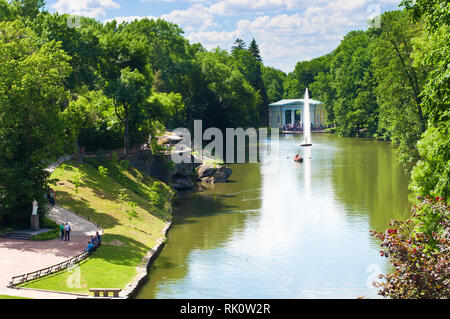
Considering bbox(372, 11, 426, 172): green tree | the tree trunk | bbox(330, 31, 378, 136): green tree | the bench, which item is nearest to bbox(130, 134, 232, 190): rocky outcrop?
the tree trunk

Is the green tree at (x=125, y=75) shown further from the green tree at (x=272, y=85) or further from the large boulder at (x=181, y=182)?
the green tree at (x=272, y=85)

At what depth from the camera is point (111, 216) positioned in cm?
3653

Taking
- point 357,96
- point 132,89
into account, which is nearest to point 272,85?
point 357,96

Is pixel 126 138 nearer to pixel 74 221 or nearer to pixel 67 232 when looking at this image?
pixel 74 221

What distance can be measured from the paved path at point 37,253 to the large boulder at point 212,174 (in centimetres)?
2696

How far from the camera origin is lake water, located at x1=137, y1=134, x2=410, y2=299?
2638cm

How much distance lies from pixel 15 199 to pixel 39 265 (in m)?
7.35

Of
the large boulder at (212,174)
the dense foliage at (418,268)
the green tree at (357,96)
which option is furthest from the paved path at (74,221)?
the green tree at (357,96)

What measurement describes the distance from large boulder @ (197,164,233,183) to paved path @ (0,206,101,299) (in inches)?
1061

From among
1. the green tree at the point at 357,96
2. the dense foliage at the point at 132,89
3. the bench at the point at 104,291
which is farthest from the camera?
the green tree at the point at 357,96

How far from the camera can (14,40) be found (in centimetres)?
3547

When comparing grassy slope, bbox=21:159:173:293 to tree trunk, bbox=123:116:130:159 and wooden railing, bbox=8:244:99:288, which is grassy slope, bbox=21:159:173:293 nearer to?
wooden railing, bbox=8:244:99:288

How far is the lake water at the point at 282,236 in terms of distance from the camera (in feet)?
86.5

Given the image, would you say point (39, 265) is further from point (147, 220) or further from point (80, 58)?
point (80, 58)
